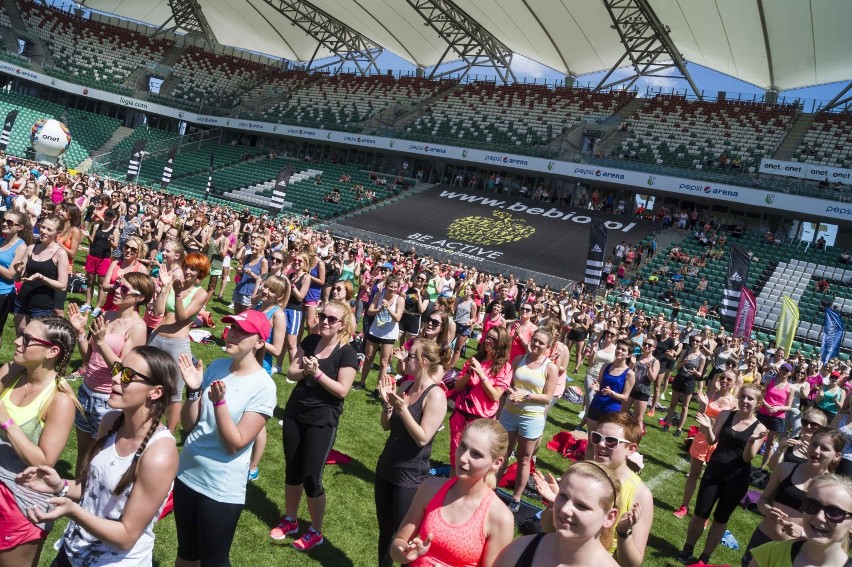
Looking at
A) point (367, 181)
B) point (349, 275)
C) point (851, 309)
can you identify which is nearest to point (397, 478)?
point (349, 275)

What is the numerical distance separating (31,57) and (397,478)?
5957 centimetres

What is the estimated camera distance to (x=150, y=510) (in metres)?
2.79

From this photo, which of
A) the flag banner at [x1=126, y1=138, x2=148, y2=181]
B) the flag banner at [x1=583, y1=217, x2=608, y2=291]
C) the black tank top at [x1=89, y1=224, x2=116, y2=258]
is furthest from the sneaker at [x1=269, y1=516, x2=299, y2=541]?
the flag banner at [x1=126, y1=138, x2=148, y2=181]

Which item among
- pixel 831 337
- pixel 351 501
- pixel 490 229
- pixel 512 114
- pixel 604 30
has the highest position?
pixel 604 30

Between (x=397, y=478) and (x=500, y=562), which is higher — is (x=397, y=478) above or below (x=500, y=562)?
below

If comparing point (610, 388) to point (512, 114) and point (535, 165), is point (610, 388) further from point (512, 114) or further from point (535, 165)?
point (512, 114)

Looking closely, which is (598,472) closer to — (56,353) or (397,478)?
(397,478)

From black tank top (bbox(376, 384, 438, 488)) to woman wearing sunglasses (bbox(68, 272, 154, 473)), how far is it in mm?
1921

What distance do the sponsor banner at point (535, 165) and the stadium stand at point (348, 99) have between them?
6.57ft

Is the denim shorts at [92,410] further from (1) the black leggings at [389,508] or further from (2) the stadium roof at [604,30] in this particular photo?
(2) the stadium roof at [604,30]

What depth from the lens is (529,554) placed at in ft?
8.73

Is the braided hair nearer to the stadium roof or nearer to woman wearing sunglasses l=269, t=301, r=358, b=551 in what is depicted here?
woman wearing sunglasses l=269, t=301, r=358, b=551

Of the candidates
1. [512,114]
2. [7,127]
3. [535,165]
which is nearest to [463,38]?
[512,114]

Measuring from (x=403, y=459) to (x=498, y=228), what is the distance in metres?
30.8
